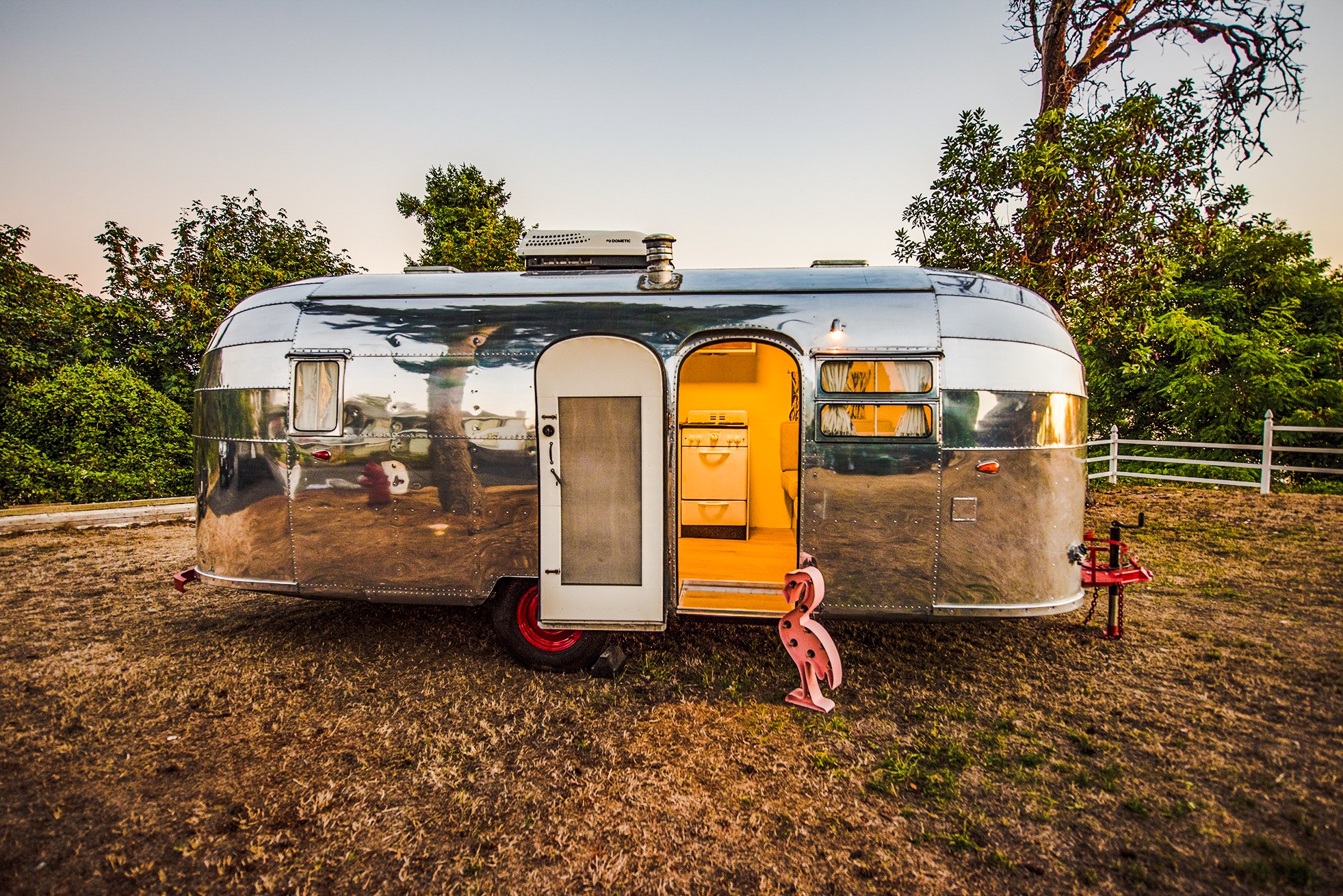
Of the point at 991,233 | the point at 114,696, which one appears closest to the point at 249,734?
the point at 114,696

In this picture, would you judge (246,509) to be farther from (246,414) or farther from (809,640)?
(809,640)

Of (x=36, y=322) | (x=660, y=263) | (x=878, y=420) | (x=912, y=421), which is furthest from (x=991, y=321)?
(x=36, y=322)

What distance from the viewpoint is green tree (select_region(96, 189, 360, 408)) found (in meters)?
15.7

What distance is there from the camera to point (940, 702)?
399 centimetres

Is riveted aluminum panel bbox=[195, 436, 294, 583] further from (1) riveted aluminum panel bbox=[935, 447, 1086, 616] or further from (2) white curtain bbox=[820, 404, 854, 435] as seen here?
(1) riveted aluminum panel bbox=[935, 447, 1086, 616]

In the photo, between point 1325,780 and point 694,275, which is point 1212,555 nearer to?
point 1325,780

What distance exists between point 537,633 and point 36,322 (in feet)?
58.6

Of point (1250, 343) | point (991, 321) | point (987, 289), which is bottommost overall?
point (991, 321)

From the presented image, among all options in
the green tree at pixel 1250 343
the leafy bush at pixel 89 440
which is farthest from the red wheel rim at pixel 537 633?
the green tree at pixel 1250 343

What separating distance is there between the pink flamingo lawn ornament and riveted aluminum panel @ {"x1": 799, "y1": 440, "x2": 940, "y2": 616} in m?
0.24

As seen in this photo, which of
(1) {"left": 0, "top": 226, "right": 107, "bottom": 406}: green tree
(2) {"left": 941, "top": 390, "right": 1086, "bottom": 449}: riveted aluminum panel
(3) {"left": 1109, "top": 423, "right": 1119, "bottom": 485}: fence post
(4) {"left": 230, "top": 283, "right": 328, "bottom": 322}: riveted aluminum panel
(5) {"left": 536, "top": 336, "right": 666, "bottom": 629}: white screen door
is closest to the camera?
(2) {"left": 941, "top": 390, "right": 1086, "bottom": 449}: riveted aluminum panel

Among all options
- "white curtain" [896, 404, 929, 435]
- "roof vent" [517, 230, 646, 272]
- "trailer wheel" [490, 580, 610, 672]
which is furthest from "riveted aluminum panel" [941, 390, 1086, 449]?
"trailer wheel" [490, 580, 610, 672]

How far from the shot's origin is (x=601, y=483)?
412 cm

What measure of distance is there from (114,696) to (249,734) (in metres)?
1.26
